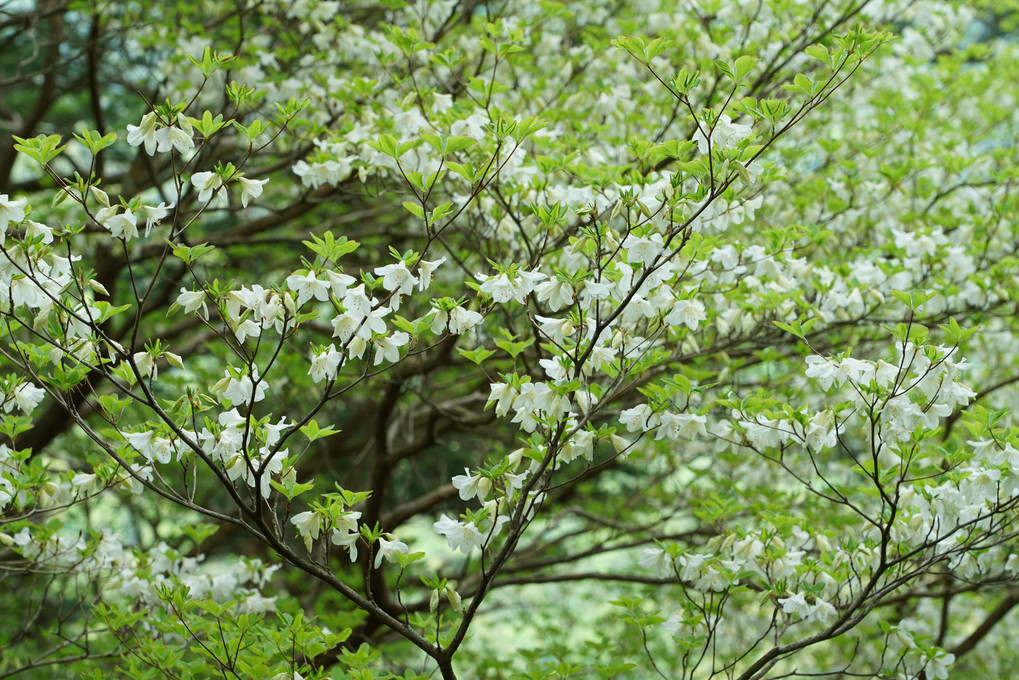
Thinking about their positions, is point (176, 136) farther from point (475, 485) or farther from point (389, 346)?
point (475, 485)

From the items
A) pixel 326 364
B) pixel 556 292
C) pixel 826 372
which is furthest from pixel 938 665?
pixel 326 364

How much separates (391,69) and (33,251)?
2.46 meters

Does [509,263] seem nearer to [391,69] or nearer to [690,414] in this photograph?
[690,414]

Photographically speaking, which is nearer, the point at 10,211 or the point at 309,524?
the point at 10,211

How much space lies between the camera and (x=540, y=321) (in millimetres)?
2508

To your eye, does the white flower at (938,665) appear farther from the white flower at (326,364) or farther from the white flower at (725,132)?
the white flower at (326,364)

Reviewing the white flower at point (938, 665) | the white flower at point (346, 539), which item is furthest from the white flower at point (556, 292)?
the white flower at point (938, 665)

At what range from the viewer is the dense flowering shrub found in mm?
2320

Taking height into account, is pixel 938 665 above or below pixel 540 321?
below

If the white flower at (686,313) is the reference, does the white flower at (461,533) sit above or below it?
below

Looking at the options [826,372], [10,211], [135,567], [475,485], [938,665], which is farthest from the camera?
[135,567]

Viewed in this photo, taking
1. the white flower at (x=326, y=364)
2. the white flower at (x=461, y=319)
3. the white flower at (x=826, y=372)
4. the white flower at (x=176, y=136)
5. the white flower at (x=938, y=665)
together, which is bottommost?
the white flower at (x=938, y=665)

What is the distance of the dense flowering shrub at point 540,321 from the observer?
2320mm

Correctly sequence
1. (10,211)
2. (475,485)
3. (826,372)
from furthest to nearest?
(826,372), (475,485), (10,211)
